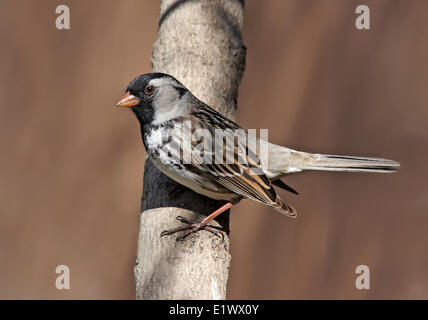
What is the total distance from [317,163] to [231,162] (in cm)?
48

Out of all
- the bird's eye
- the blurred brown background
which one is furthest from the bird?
the blurred brown background

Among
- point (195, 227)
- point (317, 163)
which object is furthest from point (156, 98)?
point (317, 163)

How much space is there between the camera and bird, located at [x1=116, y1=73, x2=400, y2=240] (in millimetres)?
2979

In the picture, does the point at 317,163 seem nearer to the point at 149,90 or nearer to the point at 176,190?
the point at 176,190

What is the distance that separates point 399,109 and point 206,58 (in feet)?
6.30

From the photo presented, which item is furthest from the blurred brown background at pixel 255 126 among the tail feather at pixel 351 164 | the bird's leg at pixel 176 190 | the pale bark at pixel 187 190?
the bird's leg at pixel 176 190

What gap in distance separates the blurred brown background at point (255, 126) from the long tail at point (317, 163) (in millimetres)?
1384

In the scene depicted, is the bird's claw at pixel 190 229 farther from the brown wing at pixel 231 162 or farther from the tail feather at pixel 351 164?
the tail feather at pixel 351 164

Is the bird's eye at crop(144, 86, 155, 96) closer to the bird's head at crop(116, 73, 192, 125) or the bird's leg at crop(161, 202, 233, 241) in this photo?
the bird's head at crop(116, 73, 192, 125)

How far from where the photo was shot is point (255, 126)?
4543mm

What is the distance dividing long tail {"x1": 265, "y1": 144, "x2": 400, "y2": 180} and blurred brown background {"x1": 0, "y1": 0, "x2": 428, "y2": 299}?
1.38m

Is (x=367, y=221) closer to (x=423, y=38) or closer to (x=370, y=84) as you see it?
(x=370, y=84)

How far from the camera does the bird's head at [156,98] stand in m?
3.08

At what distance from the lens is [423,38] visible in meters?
4.40
